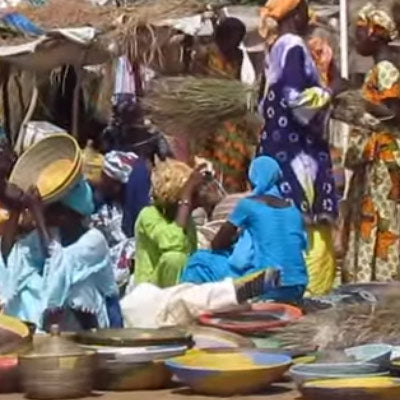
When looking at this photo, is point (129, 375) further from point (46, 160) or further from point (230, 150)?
point (230, 150)

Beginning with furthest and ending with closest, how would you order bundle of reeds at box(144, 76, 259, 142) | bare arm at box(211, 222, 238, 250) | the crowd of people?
bundle of reeds at box(144, 76, 259, 142) → bare arm at box(211, 222, 238, 250) → the crowd of people

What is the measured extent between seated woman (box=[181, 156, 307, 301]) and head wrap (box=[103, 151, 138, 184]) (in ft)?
7.31

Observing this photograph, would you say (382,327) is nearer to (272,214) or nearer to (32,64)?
(272,214)

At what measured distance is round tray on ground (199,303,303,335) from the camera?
443 centimetres

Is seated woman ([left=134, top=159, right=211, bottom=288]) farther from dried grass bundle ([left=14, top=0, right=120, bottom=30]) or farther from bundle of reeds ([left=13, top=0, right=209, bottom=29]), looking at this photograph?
dried grass bundle ([left=14, top=0, right=120, bottom=30])

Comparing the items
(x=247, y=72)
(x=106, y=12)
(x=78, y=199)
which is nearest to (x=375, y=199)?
(x=247, y=72)

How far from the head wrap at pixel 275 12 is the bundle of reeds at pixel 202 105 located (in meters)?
0.36

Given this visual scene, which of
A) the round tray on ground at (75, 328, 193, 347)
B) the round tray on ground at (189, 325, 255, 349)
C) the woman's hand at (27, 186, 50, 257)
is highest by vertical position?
the woman's hand at (27, 186, 50, 257)

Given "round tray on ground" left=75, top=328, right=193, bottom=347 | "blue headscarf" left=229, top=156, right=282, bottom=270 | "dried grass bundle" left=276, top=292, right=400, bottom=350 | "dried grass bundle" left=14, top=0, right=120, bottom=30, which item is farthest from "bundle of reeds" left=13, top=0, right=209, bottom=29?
→ "round tray on ground" left=75, top=328, right=193, bottom=347

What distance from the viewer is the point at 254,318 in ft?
15.0

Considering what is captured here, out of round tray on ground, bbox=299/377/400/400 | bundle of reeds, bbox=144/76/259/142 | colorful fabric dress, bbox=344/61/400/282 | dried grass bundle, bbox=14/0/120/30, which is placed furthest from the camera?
dried grass bundle, bbox=14/0/120/30

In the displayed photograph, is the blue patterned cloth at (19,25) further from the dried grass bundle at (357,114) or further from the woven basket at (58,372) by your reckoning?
the woven basket at (58,372)

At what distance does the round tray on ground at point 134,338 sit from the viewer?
402 centimetres

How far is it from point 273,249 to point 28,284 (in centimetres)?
152
